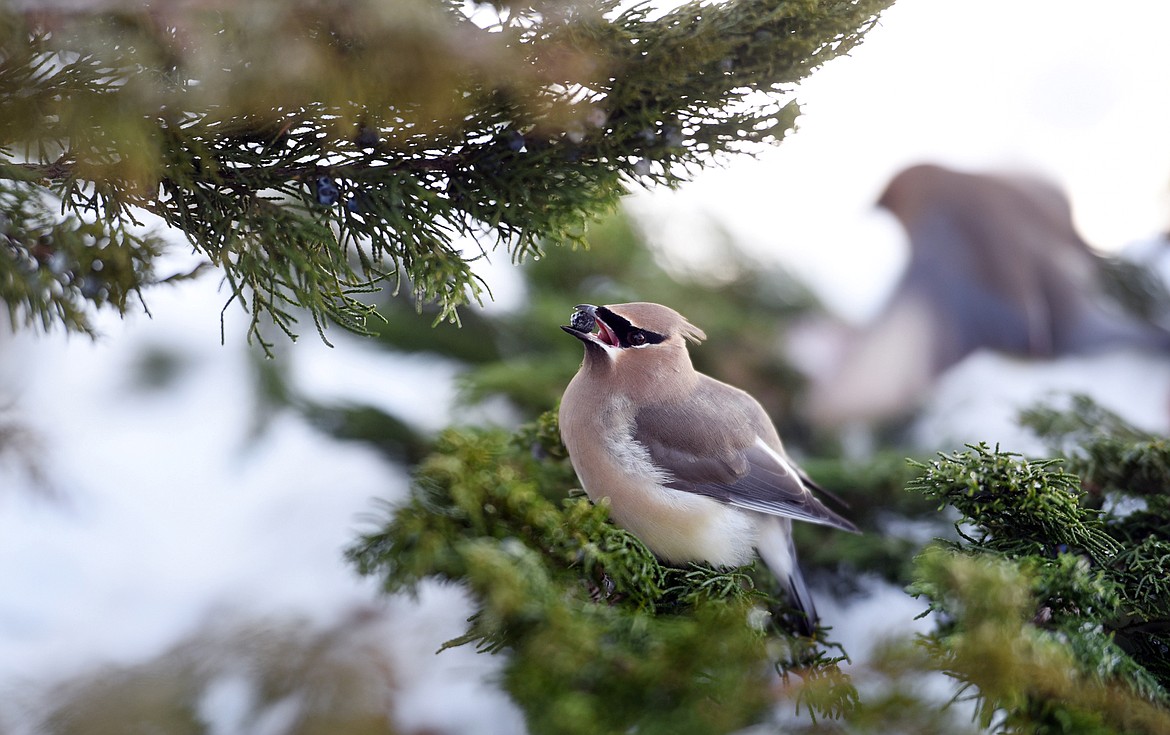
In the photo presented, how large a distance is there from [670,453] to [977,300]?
A: 1081 mm

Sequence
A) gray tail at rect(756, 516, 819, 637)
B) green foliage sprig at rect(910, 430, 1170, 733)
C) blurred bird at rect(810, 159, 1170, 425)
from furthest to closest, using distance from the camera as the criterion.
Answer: blurred bird at rect(810, 159, 1170, 425)
gray tail at rect(756, 516, 819, 637)
green foliage sprig at rect(910, 430, 1170, 733)

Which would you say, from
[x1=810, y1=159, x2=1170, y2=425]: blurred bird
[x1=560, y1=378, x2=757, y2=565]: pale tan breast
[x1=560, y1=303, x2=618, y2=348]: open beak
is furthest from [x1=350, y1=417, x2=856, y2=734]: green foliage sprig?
[x1=810, y1=159, x2=1170, y2=425]: blurred bird

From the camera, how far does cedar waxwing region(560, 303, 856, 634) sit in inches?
40.2

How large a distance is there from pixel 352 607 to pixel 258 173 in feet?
3.67

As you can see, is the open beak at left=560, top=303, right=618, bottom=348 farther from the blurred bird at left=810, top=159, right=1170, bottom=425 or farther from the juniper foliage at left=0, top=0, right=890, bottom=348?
the blurred bird at left=810, top=159, right=1170, bottom=425

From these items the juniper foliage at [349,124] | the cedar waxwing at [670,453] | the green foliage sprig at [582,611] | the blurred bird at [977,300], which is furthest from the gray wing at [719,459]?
the blurred bird at [977,300]

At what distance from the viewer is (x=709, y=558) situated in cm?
102

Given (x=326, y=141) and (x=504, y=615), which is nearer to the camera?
(x=504, y=615)

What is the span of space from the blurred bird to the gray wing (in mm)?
607

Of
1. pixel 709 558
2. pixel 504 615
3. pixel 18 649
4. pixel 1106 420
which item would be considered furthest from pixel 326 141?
pixel 18 649

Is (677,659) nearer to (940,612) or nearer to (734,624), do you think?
(734,624)

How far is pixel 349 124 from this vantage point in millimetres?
710

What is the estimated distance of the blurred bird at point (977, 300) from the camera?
1775 millimetres

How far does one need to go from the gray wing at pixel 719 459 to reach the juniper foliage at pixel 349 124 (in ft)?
1.11
